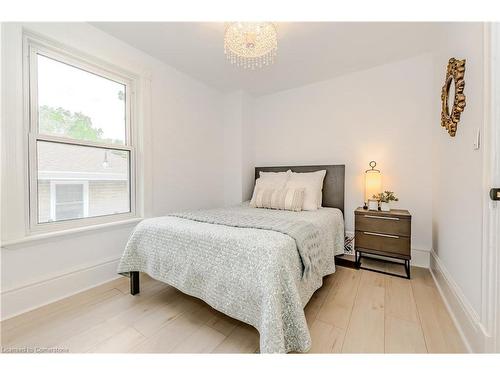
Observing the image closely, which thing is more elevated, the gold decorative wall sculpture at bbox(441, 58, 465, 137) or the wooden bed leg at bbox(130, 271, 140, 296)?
the gold decorative wall sculpture at bbox(441, 58, 465, 137)

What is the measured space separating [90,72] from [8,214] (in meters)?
1.42

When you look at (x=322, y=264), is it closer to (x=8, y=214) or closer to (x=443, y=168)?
(x=443, y=168)

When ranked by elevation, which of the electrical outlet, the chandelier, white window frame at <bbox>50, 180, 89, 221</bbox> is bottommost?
white window frame at <bbox>50, 180, 89, 221</bbox>

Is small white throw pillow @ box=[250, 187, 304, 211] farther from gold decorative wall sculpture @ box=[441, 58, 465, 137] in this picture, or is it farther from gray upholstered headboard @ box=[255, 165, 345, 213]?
gold decorative wall sculpture @ box=[441, 58, 465, 137]

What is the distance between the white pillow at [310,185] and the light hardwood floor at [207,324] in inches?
36.0

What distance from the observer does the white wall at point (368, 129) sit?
233 centimetres

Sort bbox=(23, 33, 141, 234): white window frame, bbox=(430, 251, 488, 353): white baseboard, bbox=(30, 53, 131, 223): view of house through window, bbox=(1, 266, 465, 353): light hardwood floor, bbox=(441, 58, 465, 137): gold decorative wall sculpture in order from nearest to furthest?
1. bbox=(430, 251, 488, 353): white baseboard
2. bbox=(1, 266, 465, 353): light hardwood floor
3. bbox=(441, 58, 465, 137): gold decorative wall sculpture
4. bbox=(23, 33, 141, 234): white window frame
5. bbox=(30, 53, 131, 223): view of house through window

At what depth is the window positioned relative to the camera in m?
1.65

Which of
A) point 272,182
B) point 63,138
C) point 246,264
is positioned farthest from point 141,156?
point 246,264

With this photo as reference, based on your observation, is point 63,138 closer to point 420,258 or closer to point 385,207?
point 385,207

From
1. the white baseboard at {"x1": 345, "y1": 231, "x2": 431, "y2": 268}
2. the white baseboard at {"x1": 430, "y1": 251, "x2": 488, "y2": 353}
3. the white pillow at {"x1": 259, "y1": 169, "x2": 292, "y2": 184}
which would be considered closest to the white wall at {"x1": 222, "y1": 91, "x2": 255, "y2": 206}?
the white pillow at {"x1": 259, "y1": 169, "x2": 292, "y2": 184}

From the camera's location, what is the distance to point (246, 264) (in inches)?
44.0

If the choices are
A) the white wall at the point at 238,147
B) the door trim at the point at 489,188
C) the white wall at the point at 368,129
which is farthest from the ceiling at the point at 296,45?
the door trim at the point at 489,188
